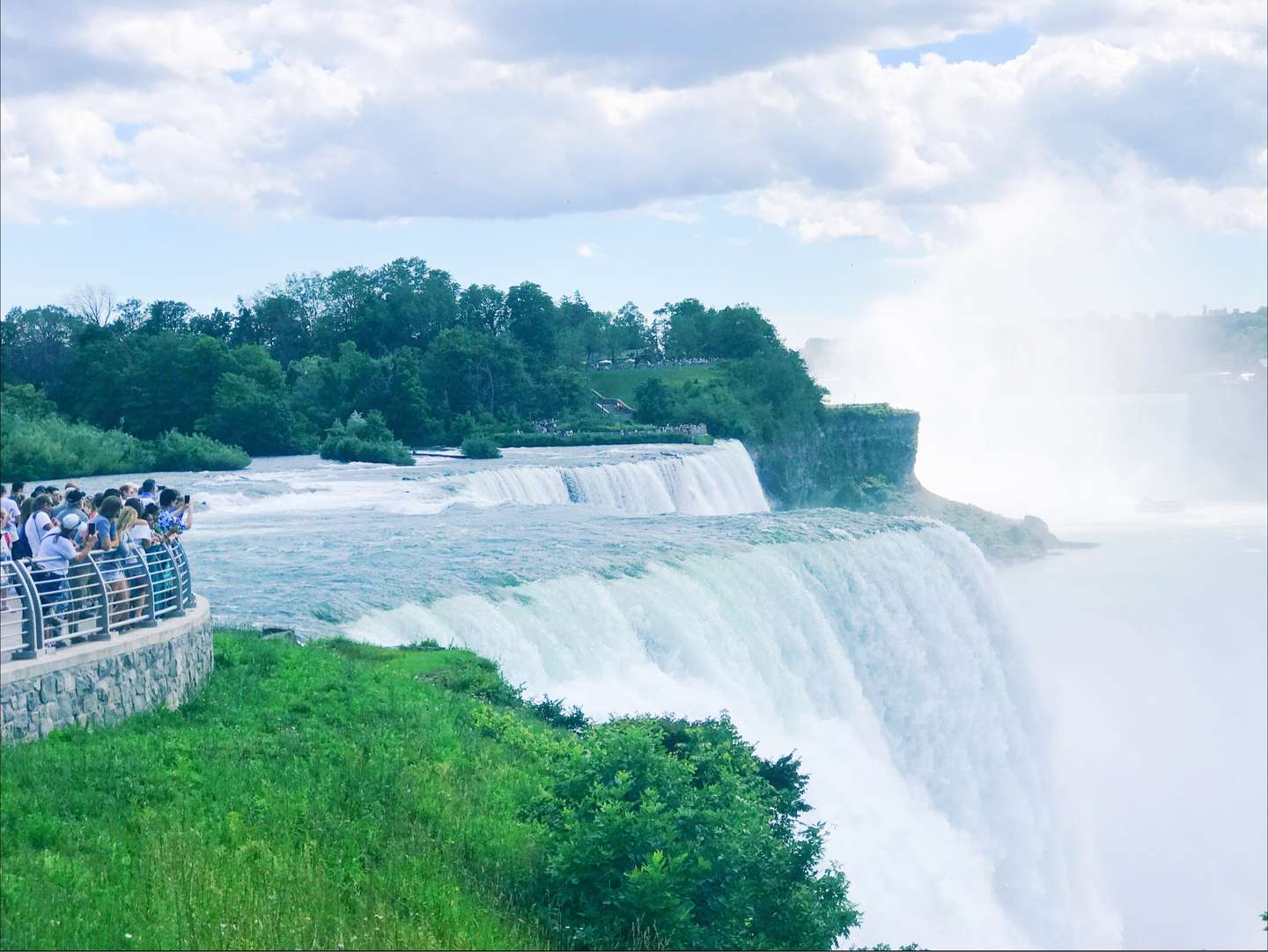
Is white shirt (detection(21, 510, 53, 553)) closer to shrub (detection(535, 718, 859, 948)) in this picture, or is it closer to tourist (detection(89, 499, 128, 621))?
tourist (detection(89, 499, 128, 621))

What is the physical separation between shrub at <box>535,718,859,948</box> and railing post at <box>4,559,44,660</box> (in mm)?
4042

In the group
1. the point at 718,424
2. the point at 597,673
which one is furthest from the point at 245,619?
the point at 718,424

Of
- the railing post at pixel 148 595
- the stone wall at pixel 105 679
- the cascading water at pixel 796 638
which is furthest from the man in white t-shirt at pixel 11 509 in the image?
the cascading water at pixel 796 638

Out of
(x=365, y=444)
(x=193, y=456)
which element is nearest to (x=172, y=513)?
(x=193, y=456)

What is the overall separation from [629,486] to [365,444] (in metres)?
19.3

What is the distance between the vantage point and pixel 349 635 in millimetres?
18484

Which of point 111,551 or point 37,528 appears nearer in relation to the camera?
point 111,551

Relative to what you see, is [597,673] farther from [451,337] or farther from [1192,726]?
[451,337]

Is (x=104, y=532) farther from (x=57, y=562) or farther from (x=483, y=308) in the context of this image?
→ (x=483, y=308)

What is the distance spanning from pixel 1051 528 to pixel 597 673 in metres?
64.6

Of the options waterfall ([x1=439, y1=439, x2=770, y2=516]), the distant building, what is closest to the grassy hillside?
waterfall ([x1=439, y1=439, x2=770, y2=516])

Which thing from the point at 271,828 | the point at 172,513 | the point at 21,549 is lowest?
the point at 271,828

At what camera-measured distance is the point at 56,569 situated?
36.9 feet

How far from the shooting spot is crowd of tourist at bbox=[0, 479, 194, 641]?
37.9 ft
